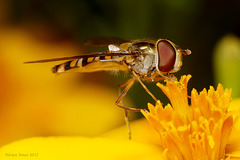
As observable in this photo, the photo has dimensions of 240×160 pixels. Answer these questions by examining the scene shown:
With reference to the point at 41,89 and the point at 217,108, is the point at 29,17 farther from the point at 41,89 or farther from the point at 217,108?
the point at 217,108

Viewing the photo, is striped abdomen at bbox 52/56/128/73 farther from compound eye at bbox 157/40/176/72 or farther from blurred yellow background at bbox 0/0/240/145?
blurred yellow background at bbox 0/0/240/145

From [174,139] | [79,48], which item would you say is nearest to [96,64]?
[174,139]

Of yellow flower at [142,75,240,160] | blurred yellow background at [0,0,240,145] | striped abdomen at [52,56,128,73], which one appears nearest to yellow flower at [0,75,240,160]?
yellow flower at [142,75,240,160]

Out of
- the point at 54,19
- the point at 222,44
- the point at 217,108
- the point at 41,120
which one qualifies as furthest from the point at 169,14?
the point at 217,108

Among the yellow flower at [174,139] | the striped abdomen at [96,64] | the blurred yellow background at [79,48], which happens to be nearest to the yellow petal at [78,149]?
the yellow flower at [174,139]

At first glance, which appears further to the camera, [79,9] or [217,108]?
[79,9]

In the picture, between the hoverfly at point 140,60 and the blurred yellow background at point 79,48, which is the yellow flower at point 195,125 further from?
the blurred yellow background at point 79,48

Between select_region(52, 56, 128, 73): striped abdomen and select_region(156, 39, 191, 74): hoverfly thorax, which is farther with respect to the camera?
select_region(52, 56, 128, 73): striped abdomen
